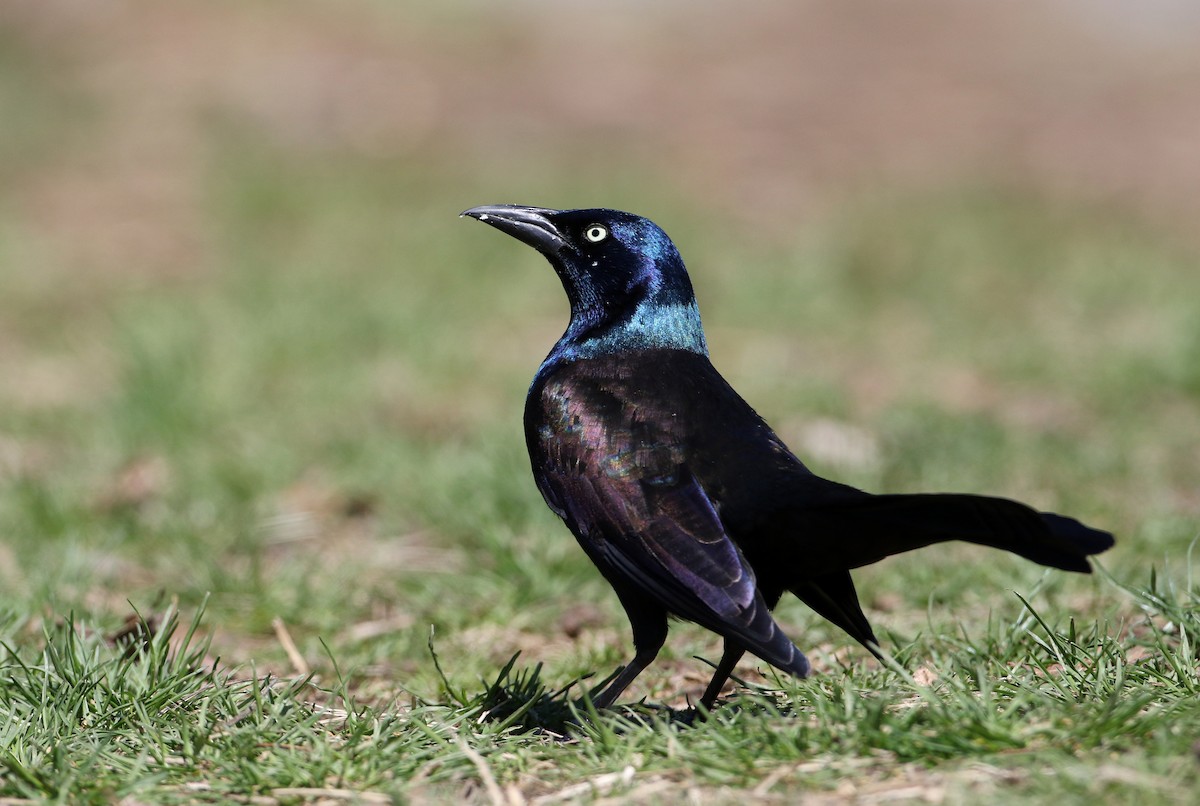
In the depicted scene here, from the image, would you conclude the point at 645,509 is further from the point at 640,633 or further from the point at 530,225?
the point at 530,225

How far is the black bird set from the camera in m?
2.79

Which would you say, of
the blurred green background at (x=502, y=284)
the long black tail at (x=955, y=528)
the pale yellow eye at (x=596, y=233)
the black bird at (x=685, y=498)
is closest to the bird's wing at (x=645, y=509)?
the black bird at (x=685, y=498)

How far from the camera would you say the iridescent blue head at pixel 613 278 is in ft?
12.4

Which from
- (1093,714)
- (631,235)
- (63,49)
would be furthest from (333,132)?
(1093,714)

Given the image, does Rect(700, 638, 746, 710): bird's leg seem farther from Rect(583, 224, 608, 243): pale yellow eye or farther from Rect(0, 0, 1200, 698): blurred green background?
Rect(583, 224, 608, 243): pale yellow eye

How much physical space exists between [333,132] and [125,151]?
1674mm

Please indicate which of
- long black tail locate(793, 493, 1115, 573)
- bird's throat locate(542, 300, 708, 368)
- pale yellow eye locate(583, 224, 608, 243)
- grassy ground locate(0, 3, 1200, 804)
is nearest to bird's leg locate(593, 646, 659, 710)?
grassy ground locate(0, 3, 1200, 804)

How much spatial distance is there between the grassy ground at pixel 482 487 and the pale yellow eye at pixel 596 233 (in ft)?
3.83

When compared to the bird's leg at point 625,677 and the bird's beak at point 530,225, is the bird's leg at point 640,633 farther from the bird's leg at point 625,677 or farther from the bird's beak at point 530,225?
the bird's beak at point 530,225

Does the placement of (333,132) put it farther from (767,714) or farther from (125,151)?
(767,714)

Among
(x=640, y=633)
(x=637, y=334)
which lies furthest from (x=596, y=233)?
(x=640, y=633)

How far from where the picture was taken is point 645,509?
3160 millimetres

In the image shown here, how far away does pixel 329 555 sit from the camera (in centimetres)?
499

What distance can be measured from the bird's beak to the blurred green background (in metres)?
1.16
